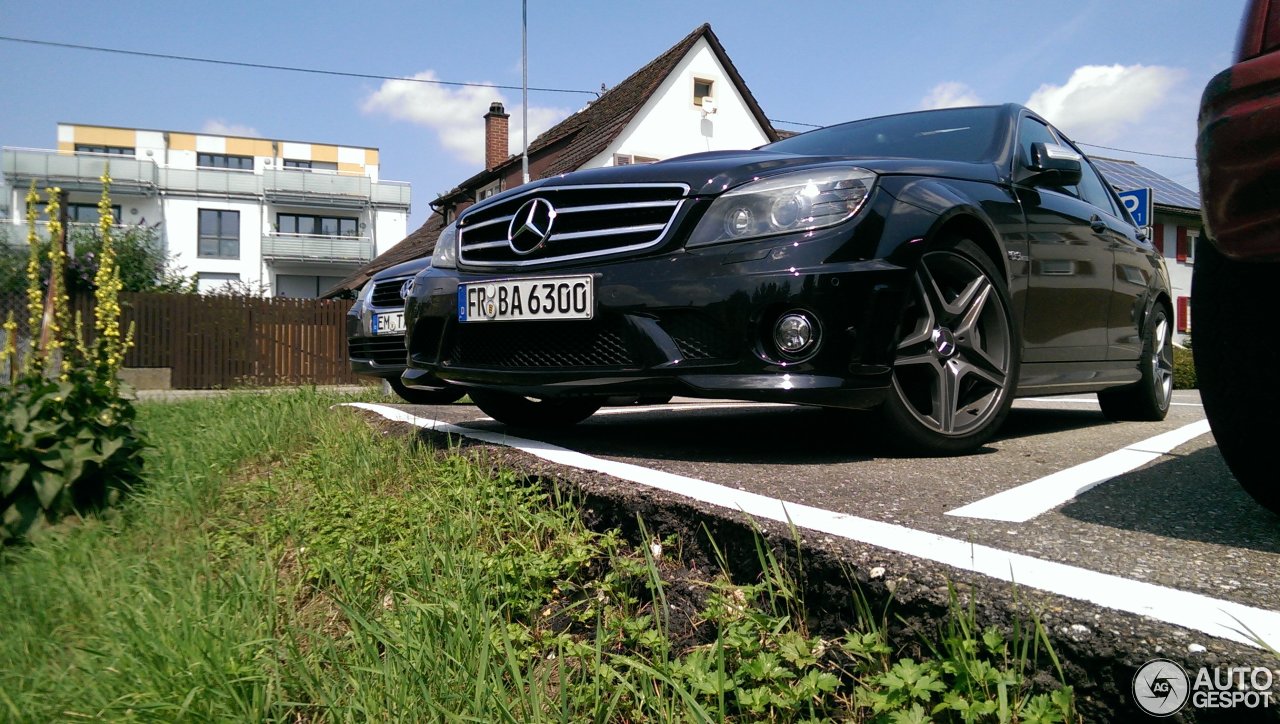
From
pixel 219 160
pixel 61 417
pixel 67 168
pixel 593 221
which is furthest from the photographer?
pixel 219 160

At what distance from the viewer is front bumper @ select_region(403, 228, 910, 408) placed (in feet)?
8.95

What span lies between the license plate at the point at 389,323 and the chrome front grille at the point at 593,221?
2.68 meters

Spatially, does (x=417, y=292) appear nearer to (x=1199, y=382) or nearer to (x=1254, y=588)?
(x=1199, y=382)

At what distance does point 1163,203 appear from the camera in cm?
3300

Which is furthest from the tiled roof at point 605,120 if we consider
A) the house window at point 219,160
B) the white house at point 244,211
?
the house window at point 219,160

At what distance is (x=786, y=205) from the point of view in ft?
9.30

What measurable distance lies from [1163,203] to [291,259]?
1556 inches

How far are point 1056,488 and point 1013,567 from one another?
105 cm

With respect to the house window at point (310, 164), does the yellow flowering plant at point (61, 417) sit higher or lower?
lower

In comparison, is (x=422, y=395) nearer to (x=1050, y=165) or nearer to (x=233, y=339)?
(x=1050, y=165)

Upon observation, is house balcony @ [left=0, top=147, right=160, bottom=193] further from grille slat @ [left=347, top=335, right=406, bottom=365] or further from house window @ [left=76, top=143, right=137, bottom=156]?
grille slat @ [left=347, top=335, right=406, bottom=365]

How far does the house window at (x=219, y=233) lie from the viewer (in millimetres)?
46812

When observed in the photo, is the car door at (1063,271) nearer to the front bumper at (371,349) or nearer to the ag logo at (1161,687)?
the ag logo at (1161,687)

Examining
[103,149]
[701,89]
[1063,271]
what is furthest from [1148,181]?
[103,149]
